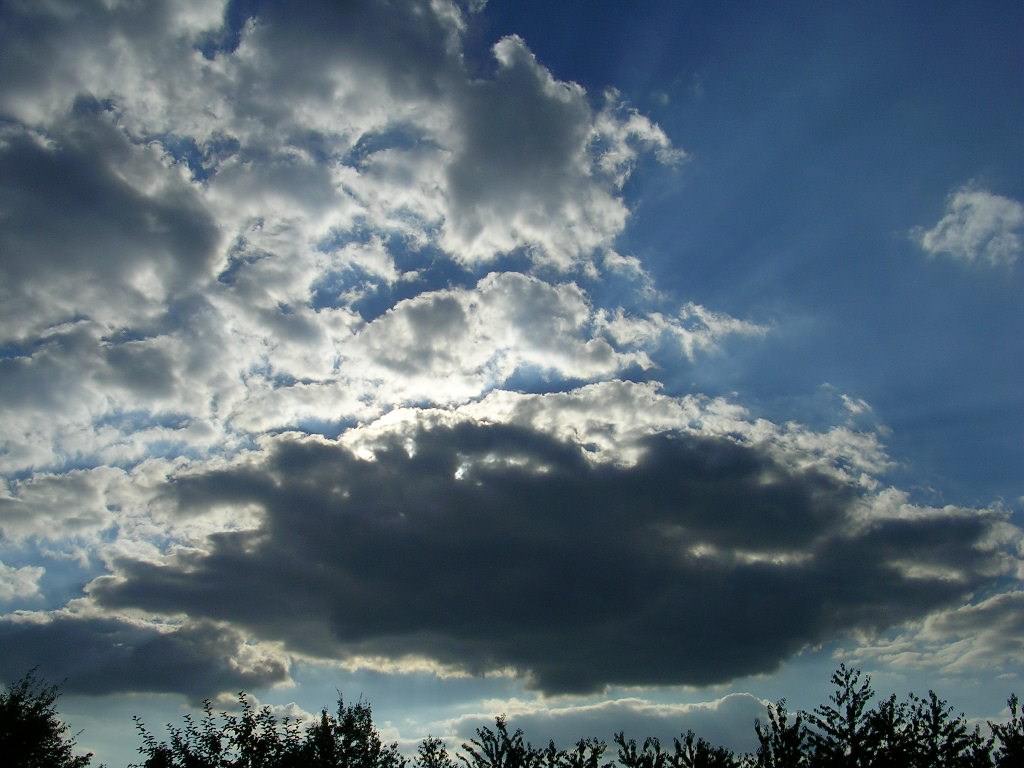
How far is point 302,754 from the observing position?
123 ft

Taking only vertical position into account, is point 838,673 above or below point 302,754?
above

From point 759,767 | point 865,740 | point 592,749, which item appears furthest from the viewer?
point 592,749

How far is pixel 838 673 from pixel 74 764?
144 ft

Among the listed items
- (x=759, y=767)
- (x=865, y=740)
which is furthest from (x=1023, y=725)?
(x=759, y=767)

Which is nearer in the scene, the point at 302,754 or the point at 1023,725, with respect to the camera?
the point at 1023,725

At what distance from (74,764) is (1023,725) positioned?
2033 inches

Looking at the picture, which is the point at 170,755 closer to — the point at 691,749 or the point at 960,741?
the point at 691,749

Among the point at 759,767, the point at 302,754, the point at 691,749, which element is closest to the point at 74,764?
the point at 302,754

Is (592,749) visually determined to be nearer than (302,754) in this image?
No

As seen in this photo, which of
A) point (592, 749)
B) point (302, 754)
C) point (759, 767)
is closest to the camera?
point (759, 767)

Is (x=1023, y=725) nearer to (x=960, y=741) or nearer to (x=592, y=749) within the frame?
(x=960, y=741)

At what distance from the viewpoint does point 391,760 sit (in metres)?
39.3

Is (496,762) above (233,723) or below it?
below

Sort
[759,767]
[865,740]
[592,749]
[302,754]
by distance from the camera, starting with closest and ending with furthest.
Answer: [865,740] → [759,767] → [302,754] → [592,749]
